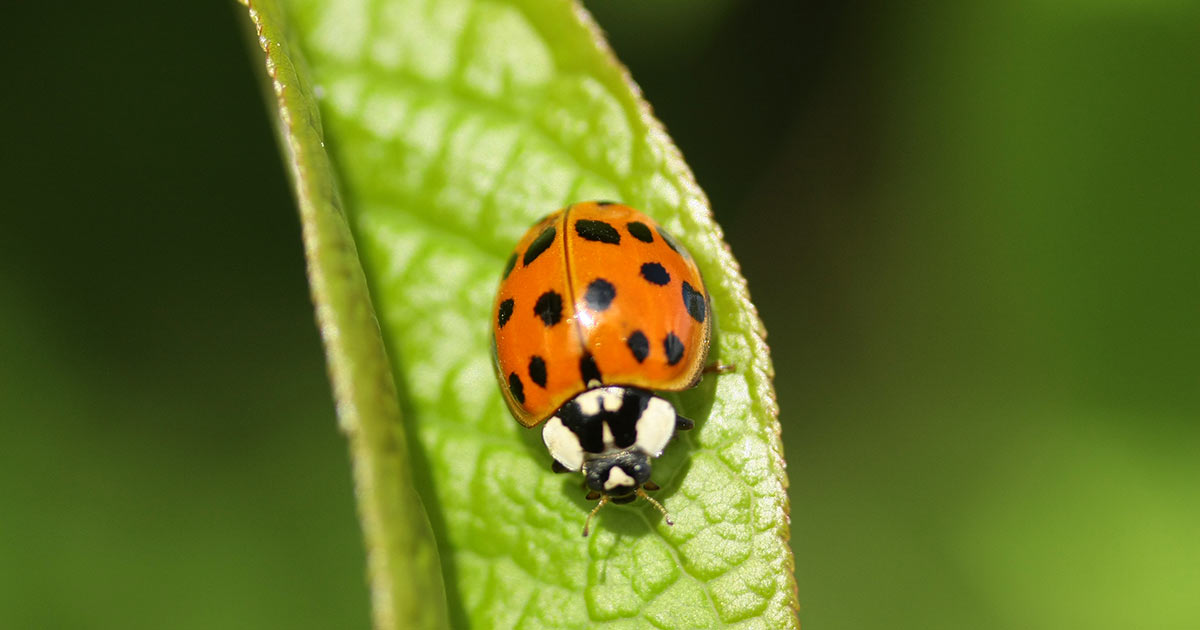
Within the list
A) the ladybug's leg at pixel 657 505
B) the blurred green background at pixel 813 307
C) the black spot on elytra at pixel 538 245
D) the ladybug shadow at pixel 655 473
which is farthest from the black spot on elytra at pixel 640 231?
the blurred green background at pixel 813 307

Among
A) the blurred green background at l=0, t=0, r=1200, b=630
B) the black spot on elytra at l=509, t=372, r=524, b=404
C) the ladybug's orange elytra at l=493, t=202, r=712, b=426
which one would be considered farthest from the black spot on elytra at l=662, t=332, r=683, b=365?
the blurred green background at l=0, t=0, r=1200, b=630

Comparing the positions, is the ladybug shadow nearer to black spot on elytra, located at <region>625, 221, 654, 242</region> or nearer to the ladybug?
the ladybug

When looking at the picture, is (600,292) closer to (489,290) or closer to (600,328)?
(600,328)

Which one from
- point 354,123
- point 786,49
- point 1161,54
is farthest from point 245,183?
point 1161,54

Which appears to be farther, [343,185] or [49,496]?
[49,496]

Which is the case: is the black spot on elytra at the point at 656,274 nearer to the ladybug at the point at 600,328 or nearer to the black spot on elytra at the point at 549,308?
the ladybug at the point at 600,328

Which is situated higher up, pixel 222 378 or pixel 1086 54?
pixel 1086 54

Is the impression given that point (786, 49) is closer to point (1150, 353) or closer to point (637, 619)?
point (1150, 353)
